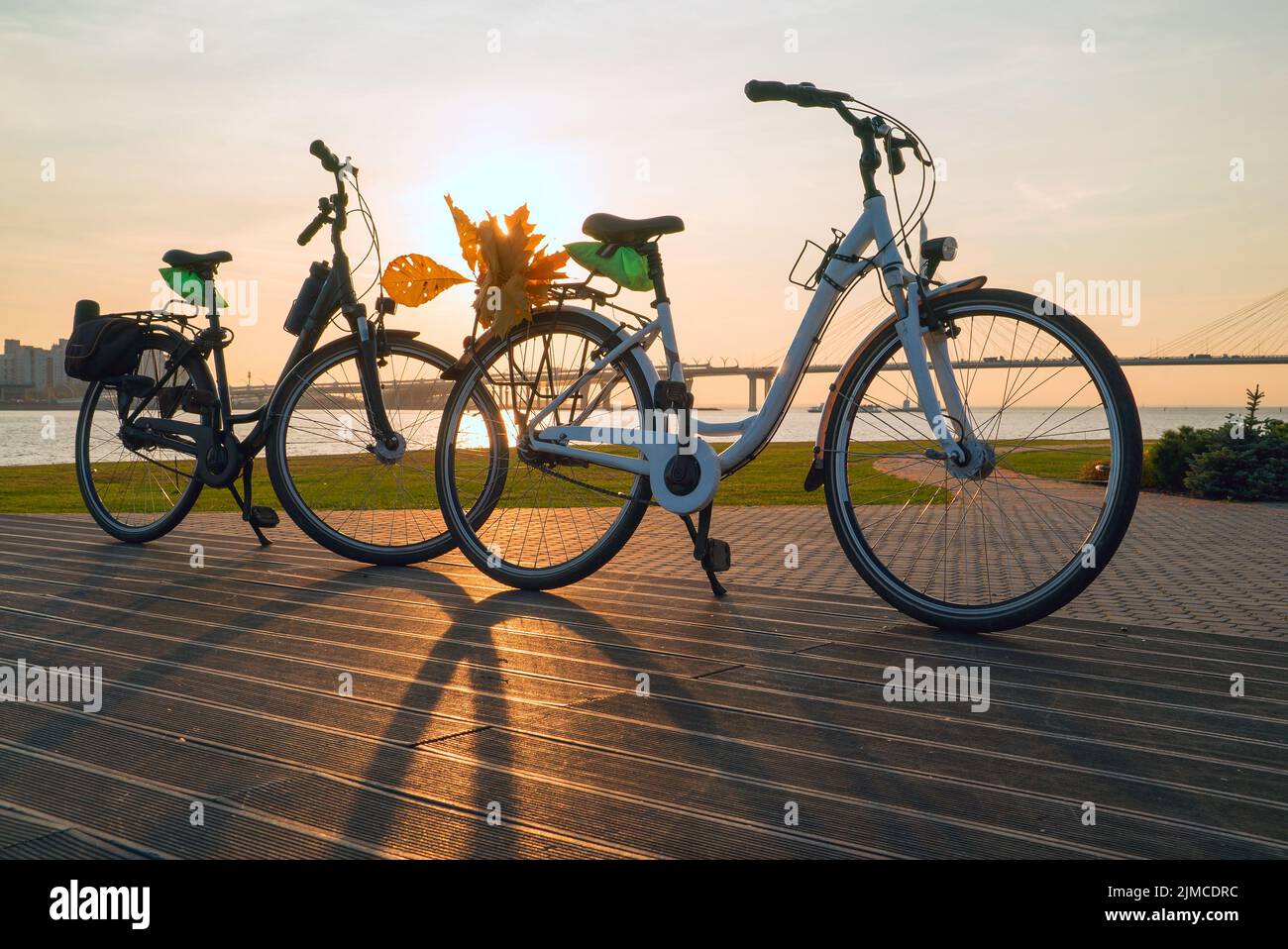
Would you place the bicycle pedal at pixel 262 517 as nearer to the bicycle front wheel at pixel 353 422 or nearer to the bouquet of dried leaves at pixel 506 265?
the bicycle front wheel at pixel 353 422

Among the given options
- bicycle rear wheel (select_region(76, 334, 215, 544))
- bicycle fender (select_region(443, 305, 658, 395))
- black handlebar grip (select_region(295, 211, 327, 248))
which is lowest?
bicycle rear wheel (select_region(76, 334, 215, 544))

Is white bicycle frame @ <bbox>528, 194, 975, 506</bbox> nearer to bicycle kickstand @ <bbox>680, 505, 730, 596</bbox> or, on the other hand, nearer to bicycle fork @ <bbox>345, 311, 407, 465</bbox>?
bicycle kickstand @ <bbox>680, 505, 730, 596</bbox>

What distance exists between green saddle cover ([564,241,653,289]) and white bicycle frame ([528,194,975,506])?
0.12 metres

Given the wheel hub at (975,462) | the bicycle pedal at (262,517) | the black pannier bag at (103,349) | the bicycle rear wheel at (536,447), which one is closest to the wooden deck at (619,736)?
the bicycle rear wheel at (536,447)

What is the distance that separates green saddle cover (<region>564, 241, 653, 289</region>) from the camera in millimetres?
3723

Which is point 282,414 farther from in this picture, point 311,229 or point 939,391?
point 939,391

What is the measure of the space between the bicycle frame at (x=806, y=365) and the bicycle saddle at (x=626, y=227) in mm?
237

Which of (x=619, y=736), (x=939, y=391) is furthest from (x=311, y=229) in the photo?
(x=619, y=736)

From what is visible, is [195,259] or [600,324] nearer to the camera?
[600,324]

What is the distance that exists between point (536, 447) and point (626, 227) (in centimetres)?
86

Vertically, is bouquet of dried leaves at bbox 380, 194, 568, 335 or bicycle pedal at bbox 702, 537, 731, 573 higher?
bouquet of dried leaves at bbox 380, 194, 568, 335

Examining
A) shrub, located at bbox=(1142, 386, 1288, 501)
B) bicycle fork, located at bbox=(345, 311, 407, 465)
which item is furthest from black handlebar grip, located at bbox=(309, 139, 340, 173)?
shrub, located at bbox=(1142, 386, 1288, 501)

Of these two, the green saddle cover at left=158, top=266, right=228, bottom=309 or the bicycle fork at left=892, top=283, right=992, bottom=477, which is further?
the green saddle cover at left=158, top=266, right=228, bottom=309

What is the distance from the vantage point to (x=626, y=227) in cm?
368
